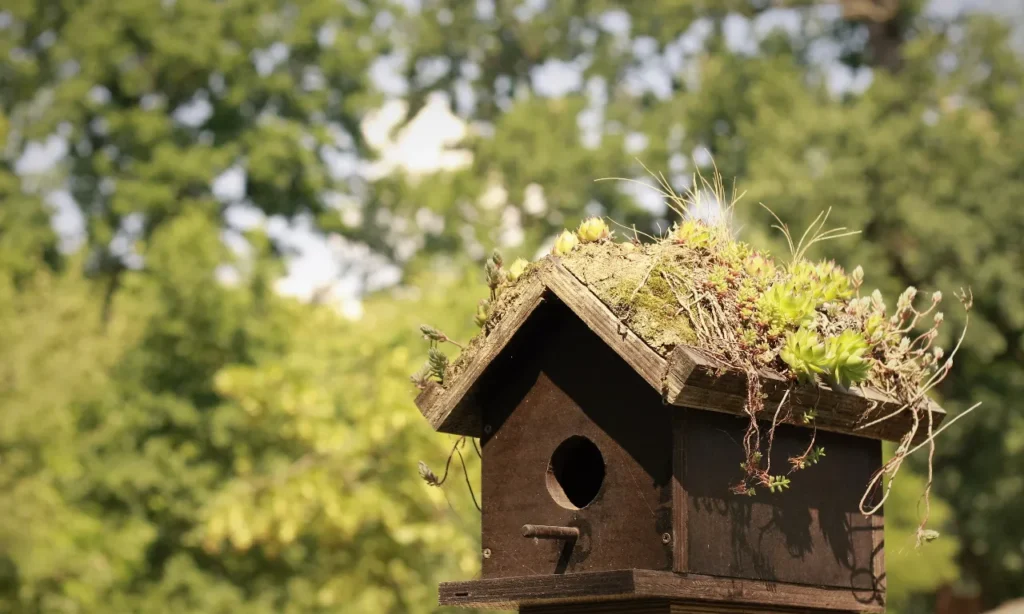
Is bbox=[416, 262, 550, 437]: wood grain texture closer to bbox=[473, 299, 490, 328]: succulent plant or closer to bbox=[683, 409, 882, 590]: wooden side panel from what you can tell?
bbox=[473, 299, 490, 328]: succulent plant

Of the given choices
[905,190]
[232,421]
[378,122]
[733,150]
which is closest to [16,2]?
[378,122]

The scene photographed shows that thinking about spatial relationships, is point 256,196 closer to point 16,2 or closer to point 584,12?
point 16,2

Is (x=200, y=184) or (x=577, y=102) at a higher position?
(x=577, y=102)

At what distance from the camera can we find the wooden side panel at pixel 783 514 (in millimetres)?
3908

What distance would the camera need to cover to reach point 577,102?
79.6 ft

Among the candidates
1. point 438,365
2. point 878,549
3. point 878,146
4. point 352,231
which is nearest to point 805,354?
point 878,549

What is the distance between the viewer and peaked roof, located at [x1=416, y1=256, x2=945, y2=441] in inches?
146

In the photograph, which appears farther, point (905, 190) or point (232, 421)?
point (905, 190)

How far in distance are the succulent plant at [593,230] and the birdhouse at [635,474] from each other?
0.23 m

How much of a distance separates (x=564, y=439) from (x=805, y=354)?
842 millimetres

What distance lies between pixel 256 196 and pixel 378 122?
6.90 metres

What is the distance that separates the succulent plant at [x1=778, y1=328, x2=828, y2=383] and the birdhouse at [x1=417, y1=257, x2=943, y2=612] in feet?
0.24

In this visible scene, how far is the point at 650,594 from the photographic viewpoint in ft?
12.1

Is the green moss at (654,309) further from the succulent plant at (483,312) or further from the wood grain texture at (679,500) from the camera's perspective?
the succulent plant at (483,312)
